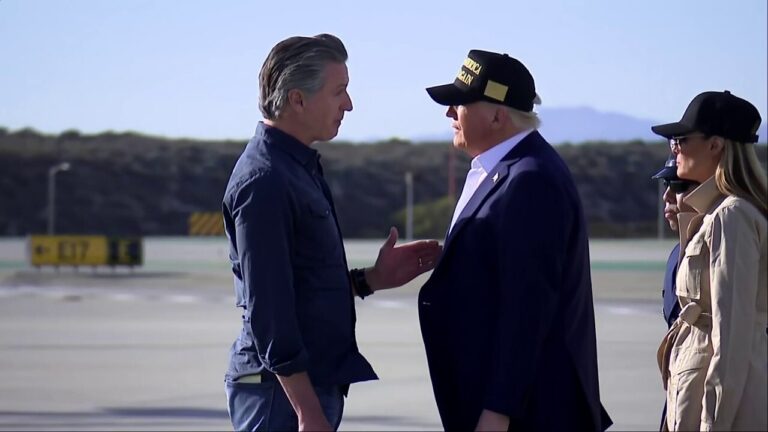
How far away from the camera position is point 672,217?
5590mm

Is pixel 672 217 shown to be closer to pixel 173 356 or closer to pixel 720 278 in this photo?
pixel 720 278

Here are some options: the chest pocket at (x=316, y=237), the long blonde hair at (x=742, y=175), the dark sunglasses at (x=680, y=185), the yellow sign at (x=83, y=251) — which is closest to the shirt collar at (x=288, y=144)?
the chest pocket at (x=316, y=237)

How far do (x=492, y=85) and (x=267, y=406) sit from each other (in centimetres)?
112

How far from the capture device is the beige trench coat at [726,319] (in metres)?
3.73

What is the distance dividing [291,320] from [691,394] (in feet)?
4.15

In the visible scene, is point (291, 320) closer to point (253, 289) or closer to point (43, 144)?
point (253, 289)

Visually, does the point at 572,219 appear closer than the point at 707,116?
Yes

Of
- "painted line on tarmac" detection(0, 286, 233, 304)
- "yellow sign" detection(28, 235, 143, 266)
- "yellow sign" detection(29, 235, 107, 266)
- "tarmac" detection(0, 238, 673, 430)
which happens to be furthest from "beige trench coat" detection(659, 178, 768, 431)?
"yellow sign" detection(29, 235, 107, 266)

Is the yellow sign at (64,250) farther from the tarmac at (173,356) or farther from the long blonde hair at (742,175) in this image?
the long blonde hair at (742,175)

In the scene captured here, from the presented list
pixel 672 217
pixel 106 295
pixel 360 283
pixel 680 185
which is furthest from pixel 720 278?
pixel 106 295

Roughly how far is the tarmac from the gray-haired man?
5.00 m

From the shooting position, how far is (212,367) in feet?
39.9

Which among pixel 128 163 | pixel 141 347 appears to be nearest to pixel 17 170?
pixel 128 163

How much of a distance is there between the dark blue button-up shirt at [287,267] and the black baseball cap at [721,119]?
3.61 ft
